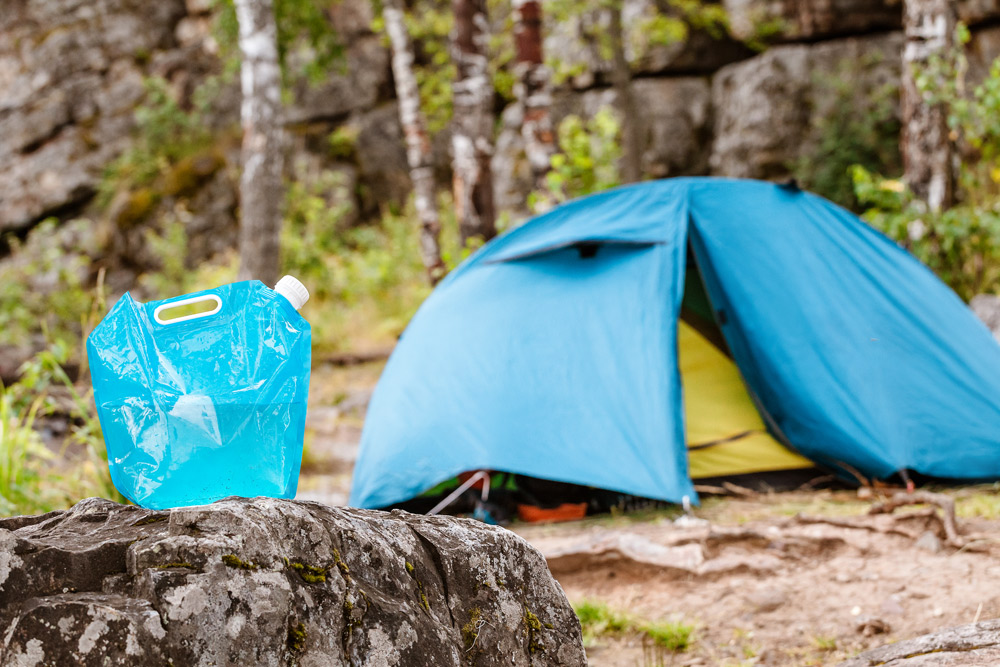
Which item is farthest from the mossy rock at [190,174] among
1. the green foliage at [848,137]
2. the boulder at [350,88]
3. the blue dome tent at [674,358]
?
the blue dome tent at [674,358]

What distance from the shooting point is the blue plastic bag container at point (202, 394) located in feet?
5.01

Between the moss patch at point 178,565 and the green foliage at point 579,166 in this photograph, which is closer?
the moss patch at point 178,565

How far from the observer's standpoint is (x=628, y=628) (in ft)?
8.34

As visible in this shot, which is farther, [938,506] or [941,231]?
[941,231]

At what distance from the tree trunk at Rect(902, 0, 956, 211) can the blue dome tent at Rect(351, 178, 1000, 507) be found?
75.1 inches

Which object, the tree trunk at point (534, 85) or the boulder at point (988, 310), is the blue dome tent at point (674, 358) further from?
the tree trunk at point (534, 85)

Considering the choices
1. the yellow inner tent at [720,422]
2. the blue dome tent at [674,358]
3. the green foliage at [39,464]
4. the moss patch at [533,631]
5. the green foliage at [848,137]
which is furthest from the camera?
the green foliage at [848,137]

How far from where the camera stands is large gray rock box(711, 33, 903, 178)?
40.7 feet

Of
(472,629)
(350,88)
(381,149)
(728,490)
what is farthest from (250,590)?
(350,88)

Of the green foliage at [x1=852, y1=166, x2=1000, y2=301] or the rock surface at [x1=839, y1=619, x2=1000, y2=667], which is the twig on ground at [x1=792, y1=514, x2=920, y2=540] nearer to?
the rock surface at [x1=839, y1=619, x2=1000, y2=667]

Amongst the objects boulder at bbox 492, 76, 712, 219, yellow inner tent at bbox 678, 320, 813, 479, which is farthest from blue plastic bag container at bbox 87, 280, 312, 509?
boulder at bbox 492, 76, 712, 219

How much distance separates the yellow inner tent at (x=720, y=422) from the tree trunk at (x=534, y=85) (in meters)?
2.40

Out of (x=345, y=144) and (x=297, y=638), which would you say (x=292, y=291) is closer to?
(x=297, y=638)

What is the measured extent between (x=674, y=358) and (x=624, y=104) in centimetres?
878
